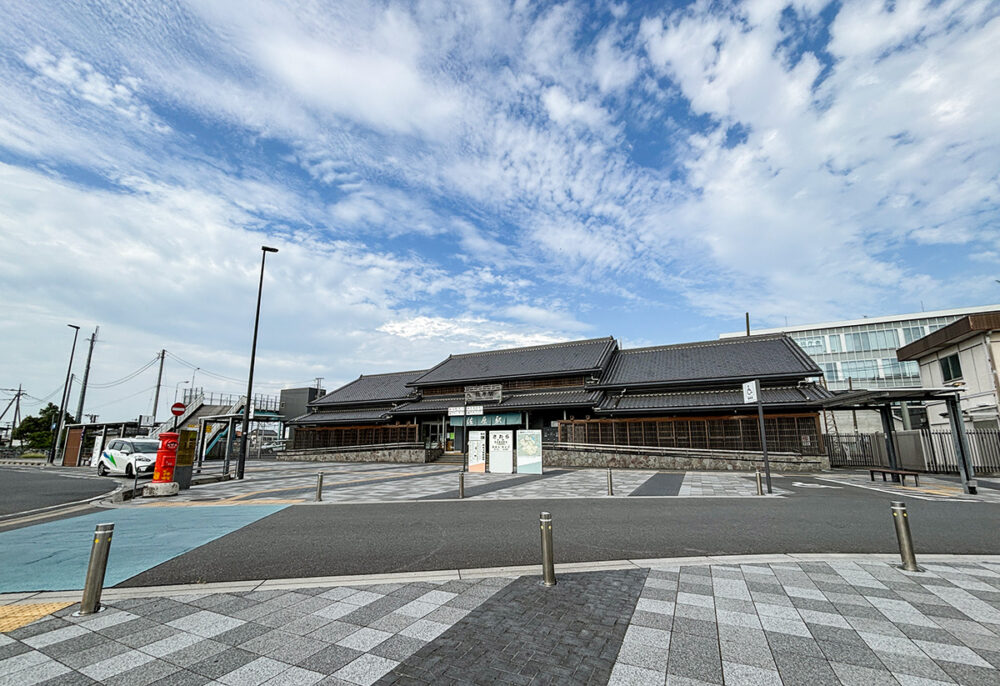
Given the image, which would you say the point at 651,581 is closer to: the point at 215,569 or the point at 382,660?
the point at 382,660

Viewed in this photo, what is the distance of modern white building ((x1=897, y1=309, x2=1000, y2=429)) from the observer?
20.3m

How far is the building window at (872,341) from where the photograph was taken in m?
56.9

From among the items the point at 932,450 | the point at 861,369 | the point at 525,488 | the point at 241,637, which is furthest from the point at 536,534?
the point at 861,369

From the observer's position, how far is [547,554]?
17.4 feet

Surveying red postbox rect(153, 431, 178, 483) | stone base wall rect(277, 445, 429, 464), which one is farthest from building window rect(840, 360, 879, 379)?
red postbox rect(153, 431, 178, 483)

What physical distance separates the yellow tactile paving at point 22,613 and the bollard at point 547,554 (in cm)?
513

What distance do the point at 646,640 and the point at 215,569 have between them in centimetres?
557

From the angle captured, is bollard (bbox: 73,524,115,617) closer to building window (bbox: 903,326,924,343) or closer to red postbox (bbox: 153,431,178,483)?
red postbox (bbox: 153,431,178,483)

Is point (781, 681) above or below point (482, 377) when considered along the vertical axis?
below

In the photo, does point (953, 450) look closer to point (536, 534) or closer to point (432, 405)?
point (536, 534)

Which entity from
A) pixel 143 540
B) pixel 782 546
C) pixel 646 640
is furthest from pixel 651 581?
pixel 143 540

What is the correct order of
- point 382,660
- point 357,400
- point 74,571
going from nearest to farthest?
1. point 382,660
2. point 74,571
3. point 357,400

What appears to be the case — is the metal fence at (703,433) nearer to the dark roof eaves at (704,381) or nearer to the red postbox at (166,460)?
the dark roof eaves at (704,381)

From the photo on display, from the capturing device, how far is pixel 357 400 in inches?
1548
